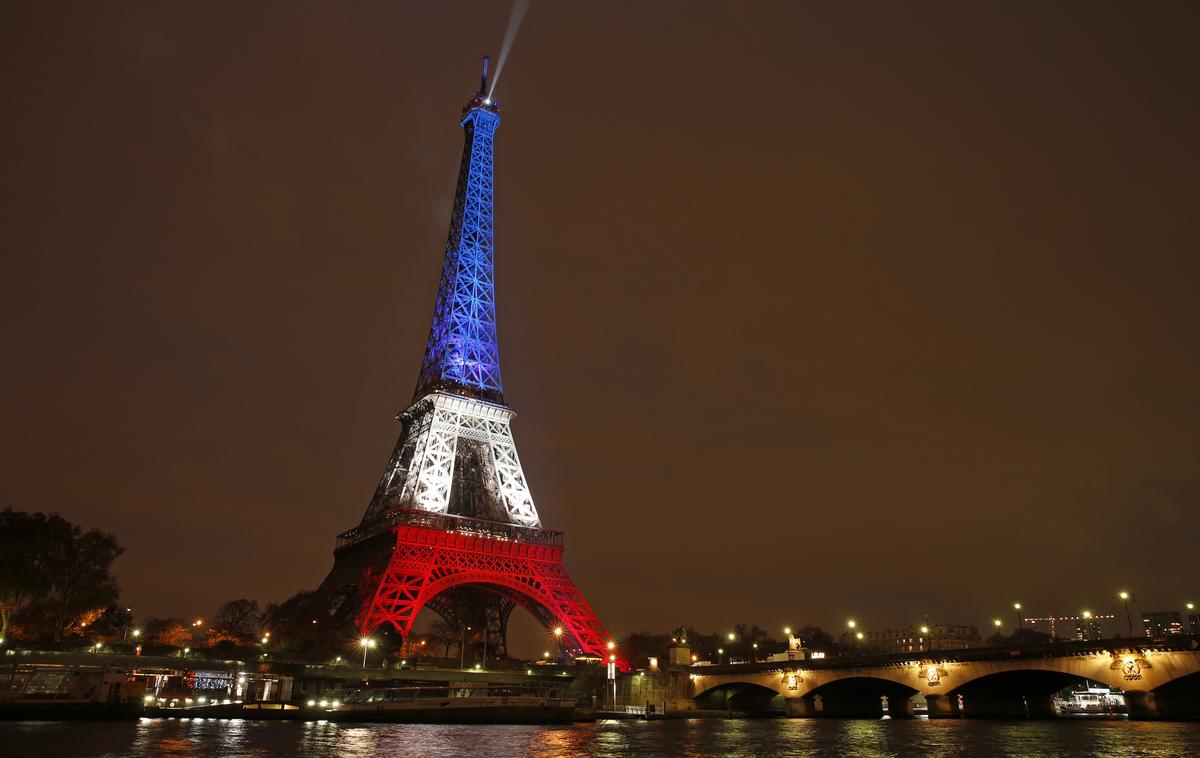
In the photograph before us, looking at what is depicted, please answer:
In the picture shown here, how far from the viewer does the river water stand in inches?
1212

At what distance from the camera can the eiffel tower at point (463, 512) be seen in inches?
2867

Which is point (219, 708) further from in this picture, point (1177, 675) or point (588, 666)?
point (1177, 675)

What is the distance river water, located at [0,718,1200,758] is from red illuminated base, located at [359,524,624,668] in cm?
1806

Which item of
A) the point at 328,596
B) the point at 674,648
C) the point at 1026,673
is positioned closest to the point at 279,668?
the point at 328,596

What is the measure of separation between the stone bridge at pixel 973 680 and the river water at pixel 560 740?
131 inches

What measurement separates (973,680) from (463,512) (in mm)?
55625

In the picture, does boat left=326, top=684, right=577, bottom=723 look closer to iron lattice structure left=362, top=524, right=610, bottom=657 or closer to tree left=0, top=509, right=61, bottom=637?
iron lattice structure left=362, top=524, right=610, bottom=657

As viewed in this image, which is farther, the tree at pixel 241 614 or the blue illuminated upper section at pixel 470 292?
the tree at pixel 241 614

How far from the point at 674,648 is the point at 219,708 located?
1876 inches

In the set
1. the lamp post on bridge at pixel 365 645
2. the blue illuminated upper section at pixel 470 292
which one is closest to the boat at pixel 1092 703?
the lamp post on bridge at pixel 365 645

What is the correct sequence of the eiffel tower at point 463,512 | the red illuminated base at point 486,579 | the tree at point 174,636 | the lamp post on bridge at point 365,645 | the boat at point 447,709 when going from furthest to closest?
1. the tree at point 174,636
2. the eiffel tower at point 463,512
3. the red illuminated base at point 486,579
4. the lamp post on bridge at point 365,645
5. the boat at point 447,709

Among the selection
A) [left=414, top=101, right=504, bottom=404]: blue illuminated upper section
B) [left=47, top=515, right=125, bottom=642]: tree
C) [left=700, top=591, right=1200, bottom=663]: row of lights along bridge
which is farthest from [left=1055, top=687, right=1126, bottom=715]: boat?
[left=47, top=515, right=125, bottom=642]: tree

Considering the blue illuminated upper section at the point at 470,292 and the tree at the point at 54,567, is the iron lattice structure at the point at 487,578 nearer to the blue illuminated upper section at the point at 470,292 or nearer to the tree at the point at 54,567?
the blue illuminated upper section at the point at 470,292

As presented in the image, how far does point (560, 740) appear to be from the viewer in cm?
4016
